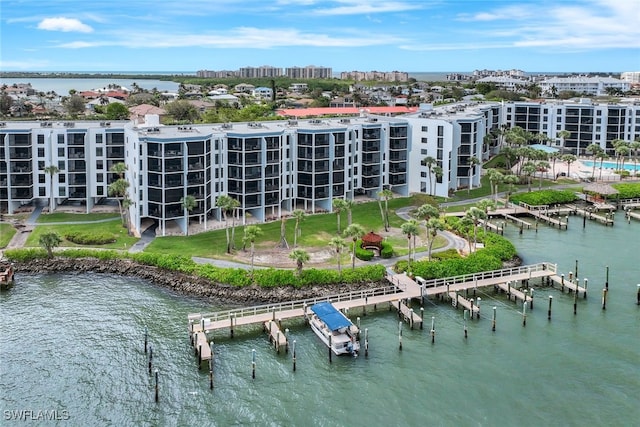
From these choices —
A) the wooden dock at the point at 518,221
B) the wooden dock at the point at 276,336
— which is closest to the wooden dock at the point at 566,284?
the wooden dock at the point at 518,221

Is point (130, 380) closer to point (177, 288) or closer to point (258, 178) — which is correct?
point (177, 288)

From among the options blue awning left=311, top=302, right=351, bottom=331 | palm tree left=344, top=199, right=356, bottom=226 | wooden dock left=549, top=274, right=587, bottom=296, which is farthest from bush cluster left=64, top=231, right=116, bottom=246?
wooden dock left=549, top=274, right=587, bottom=296

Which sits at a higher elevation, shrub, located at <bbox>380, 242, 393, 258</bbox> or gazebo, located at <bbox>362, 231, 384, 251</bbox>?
gazebo, located at <bbox>362, 231, 384, 251</bbox>

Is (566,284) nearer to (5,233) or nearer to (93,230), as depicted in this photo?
(93,230)

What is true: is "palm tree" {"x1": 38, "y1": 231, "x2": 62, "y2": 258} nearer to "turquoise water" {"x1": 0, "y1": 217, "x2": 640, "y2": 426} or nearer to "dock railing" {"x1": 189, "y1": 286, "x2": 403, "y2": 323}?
"turquoise water" {"x1": 0, "y1": 217, "x2": 640, "y2": 426}

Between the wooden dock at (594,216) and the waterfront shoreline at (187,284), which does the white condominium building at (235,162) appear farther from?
the wooden dock at (594,216)
